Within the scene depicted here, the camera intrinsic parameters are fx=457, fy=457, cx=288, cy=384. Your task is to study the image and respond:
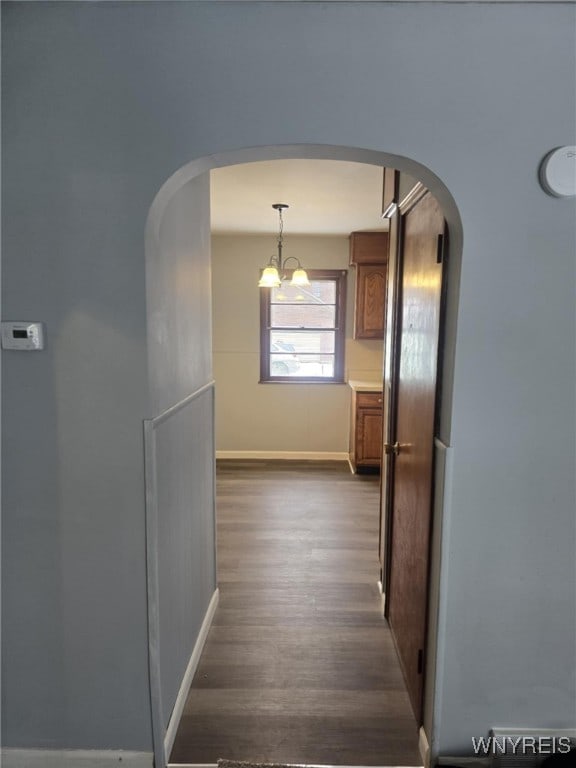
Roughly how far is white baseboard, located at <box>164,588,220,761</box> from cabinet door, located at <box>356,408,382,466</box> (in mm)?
2571

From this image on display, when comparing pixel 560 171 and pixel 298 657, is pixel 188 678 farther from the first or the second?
pixel 560 171

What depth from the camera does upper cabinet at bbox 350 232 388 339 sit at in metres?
4.84

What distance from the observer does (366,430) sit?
4844 mm

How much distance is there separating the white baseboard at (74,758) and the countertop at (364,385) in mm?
3603

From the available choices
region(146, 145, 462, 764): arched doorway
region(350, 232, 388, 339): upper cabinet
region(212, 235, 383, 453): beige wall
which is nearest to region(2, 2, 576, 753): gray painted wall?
region(146, 145, 462, 764): arched doorway

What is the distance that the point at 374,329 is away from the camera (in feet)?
16.4

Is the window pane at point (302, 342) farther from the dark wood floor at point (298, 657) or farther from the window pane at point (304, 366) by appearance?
the dark wood floor at point (298, 657)

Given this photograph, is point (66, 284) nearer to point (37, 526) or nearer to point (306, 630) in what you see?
point (37, 526)

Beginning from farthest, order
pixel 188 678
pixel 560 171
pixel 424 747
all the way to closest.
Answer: pixel 188 678
pixel 424 747
pixel 560 171

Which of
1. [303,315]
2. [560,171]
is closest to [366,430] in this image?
[303,315]

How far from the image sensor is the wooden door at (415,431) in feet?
5.57

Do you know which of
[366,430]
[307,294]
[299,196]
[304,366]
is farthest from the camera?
[304,366]

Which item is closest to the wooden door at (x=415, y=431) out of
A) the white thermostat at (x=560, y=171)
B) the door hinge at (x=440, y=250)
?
the door hinge at (x=440, y=250)

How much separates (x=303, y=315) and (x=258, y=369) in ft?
2.69
